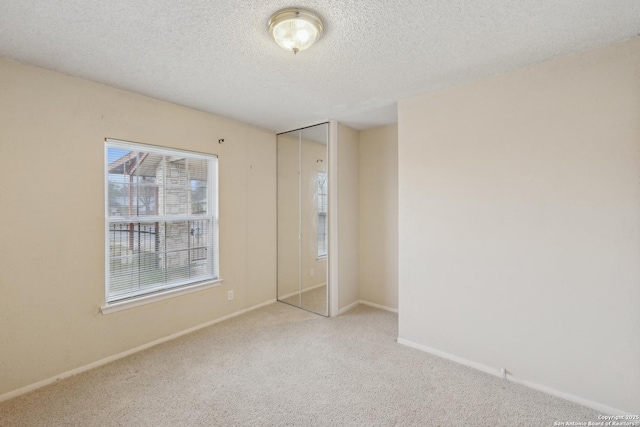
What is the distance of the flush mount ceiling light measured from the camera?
1605 millimetres

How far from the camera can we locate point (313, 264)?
404 centimetres

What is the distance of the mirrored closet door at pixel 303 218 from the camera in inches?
152

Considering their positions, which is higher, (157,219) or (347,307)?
(157,219)

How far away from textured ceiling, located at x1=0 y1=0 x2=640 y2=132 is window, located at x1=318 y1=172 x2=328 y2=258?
131 cm

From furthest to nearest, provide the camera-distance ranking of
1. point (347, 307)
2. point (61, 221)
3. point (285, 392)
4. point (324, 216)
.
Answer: point (347, 307) → point (324, 216) → point (61, 221) → point (285, 392)

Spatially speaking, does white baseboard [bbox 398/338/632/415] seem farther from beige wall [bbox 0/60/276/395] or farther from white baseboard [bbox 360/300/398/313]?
beige wall [bbox 0/60/276/395]

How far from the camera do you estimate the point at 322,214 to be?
3803 mm

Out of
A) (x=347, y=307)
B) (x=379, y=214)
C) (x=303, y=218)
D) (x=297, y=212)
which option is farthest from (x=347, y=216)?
(x=347, y=307)

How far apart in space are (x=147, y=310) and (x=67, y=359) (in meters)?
0.65

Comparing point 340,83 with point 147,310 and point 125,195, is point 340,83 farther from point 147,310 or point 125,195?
point 147,310

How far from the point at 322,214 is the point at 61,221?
2.59m

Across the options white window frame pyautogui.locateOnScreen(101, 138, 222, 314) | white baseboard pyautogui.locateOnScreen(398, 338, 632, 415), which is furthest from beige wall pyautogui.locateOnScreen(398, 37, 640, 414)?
white window frame pyautogui.locateOnScreen(101, 138, 222, 314)

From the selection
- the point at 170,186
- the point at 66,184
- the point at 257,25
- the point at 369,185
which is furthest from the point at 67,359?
the point at 369,185

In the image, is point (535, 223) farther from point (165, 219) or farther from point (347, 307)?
point (165, 219)
